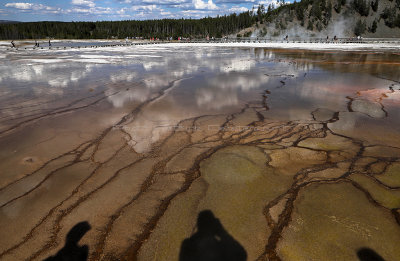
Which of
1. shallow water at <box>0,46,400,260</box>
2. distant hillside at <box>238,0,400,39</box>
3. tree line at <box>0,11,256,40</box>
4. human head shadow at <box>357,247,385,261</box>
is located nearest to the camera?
human head shadow at <box>357,247,385,261</box>

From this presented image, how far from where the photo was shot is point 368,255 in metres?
2.57

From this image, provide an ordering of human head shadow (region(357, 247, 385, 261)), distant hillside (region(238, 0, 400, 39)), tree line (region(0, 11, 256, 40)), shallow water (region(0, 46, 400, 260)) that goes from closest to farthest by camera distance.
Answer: human head shadow (region(357, 247, 385, 261)) → shallow water (region(0, 46, 400, 260)) → distant hillside (region(238, 0, 400, 39)) → tree line (region(0, 11, 256, 40))

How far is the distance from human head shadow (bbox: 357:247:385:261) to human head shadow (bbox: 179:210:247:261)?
1.22 meters

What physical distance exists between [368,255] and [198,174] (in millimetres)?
2438

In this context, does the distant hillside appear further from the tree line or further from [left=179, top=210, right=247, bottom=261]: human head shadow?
[left=179, top=210, right=247, bottom=261]: human head shadow

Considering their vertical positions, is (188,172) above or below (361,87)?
below

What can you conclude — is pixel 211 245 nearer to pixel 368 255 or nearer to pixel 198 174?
pixel 198 174

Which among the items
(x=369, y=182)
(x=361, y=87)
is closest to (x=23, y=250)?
(x=369, y=182)

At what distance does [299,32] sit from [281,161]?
101685 mm

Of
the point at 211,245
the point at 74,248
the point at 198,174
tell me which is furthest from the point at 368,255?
the point at 74,248

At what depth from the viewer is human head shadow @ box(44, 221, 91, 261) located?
2572 millimetres

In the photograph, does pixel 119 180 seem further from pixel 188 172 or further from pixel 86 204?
pixel 188 172

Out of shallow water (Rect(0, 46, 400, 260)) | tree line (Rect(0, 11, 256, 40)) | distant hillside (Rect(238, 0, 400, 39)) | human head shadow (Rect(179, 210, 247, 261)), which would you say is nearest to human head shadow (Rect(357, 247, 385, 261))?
shallow water (Rect(0, 46, 400, 260))

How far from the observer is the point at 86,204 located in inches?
132
